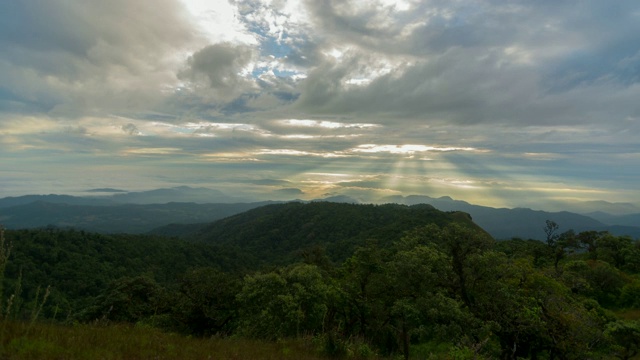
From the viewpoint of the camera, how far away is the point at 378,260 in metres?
28.8

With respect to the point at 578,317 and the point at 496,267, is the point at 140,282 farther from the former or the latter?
the point at 578,317

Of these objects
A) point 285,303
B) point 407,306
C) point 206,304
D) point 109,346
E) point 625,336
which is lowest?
point 206,304

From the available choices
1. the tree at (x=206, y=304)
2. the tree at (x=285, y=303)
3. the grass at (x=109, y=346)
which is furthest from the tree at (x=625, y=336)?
the tree at (x=206, y=304)

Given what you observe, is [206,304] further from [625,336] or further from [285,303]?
[625,336]

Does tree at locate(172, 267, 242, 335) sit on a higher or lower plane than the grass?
lower

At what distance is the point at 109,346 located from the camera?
7500 mm

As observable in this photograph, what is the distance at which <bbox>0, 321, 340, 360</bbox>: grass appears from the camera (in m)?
6.50

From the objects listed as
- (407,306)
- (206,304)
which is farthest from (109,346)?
(206,304)

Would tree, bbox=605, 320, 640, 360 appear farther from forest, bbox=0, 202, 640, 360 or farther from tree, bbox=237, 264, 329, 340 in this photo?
tree, bbox=237, 264, 329, 340

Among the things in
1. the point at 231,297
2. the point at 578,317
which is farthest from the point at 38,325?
the point at 231,297

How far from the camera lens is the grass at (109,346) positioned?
6.50 metres

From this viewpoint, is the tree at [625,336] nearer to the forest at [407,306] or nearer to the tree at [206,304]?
the forest at [407,306]

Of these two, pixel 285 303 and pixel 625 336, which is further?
pixel 625 336

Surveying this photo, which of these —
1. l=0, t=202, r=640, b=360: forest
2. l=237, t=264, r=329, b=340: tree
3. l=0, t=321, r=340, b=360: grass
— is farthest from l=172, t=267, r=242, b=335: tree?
l=0, t=321, r=340, b=360: grass
